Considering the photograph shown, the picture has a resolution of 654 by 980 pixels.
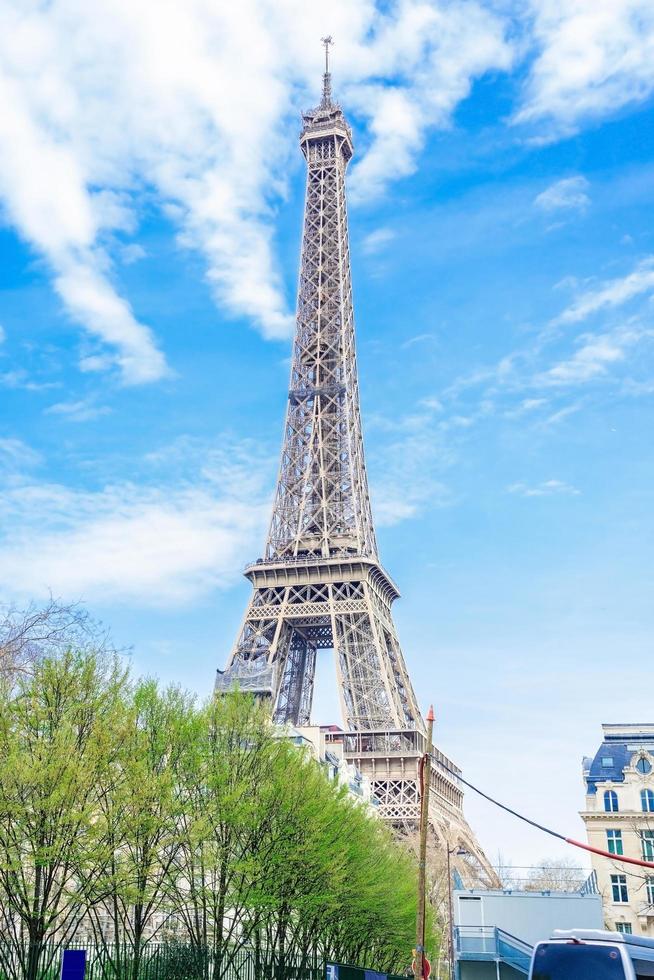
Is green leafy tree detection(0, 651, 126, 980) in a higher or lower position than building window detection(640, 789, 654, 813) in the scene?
lower

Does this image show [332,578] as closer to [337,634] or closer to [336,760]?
[337,634]

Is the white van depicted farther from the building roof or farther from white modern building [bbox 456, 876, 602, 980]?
the building roof

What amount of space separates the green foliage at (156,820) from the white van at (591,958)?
13044mm

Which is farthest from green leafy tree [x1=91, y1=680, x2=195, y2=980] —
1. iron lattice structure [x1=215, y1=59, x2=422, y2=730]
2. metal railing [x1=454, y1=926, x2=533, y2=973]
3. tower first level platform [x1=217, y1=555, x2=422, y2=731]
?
tower first level platform [x1=217, y1=555, x2=422, y2=731]

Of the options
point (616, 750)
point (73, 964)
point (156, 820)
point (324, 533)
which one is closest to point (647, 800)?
point (616, 750)

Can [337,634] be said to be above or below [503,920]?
above

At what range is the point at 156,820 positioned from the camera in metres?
31.0

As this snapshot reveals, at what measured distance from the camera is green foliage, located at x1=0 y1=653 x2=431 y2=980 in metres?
27.3

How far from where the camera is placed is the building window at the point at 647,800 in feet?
232

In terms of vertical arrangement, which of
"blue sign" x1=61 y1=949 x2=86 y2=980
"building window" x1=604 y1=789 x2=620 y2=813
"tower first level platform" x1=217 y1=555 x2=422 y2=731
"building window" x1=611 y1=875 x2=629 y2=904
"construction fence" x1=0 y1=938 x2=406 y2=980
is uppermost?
"tower first level platform" x1=217 y1=555 x2=422 y2=731

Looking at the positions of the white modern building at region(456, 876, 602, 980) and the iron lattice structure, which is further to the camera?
the iron lattice structure

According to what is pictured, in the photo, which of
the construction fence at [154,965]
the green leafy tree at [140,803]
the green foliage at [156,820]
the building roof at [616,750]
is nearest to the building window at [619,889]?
the building roof at [616,750]

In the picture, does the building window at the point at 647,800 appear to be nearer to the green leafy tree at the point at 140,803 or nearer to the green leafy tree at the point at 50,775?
the green leafy tree at the point at 140,803

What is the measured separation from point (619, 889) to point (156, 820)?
159 feet
